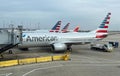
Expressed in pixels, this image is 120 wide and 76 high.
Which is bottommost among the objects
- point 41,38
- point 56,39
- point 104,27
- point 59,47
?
point 59,47

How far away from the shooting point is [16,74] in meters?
20.0

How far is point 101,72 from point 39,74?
5.76 meters

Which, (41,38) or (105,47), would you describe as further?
(105,47)

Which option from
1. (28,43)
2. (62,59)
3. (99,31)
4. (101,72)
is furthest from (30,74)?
(99,31)

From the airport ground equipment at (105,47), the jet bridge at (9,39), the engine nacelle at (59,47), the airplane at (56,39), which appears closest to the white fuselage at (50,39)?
the airplane at (56,39)

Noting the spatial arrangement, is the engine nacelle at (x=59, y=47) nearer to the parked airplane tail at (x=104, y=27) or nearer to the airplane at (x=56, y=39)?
the airplane at (x=56, y=39)

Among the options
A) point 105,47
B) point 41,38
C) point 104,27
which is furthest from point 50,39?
point 104,27

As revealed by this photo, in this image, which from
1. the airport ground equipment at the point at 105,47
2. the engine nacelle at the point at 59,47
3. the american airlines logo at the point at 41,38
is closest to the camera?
the american airlines logo at the point at 41,38

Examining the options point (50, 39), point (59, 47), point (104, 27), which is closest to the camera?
point (59, 47)

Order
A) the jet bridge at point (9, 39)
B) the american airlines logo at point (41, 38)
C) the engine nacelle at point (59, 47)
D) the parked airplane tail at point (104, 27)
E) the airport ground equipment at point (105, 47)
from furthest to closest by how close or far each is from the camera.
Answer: the parked airplane tail at point (104, 27) → the airport ground equipment at point (105, 47) → the engine nacelle at point (59, 47) → the american airlines logo at point (41, 38) → the jet bridge at point (9, 39)

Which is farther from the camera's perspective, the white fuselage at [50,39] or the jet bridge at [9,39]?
the white fuselage at [50,39]

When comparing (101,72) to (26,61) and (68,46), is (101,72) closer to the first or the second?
(26,61)

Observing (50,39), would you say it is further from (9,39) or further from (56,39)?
(9,39)

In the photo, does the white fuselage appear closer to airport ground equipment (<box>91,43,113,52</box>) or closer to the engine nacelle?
the engine nacelle
